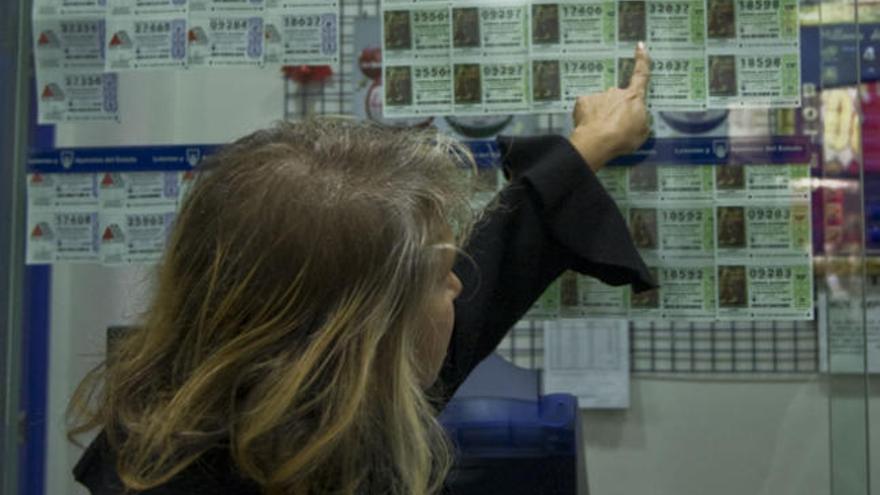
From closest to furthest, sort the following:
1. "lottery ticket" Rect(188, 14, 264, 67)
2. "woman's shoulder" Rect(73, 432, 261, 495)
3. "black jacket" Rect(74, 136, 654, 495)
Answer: "woman's shoulder" Rect(73, 432, 261, 495) → "black jacket" Rect(74, 136, 654, 495) → "lottery ticket" Rect(188, 14, 264, 67)

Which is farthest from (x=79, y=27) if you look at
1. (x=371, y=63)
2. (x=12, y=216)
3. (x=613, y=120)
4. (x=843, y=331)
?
(x=843, y=331)

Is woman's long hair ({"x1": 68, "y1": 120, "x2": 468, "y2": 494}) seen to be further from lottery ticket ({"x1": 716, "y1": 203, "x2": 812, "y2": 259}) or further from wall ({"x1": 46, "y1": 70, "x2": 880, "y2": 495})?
lottery ticket ({"x1": 716, "y1": 203, "x2": 812, "y2": 259})

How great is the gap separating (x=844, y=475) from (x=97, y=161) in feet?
3.75

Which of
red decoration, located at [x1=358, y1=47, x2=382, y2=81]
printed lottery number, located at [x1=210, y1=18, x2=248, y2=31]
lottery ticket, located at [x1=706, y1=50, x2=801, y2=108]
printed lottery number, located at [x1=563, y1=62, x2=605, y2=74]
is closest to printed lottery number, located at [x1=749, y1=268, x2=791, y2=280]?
lottery ticket, located at [x1=706, y1=50, x2=801, y2=108]

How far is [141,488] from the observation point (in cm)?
93

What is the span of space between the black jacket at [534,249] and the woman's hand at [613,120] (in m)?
0.05

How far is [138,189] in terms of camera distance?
168 cm

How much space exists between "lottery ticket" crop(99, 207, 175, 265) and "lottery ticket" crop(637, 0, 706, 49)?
28.8 inches

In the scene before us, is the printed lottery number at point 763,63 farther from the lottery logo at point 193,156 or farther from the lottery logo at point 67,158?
the lottery logo at point 67,158

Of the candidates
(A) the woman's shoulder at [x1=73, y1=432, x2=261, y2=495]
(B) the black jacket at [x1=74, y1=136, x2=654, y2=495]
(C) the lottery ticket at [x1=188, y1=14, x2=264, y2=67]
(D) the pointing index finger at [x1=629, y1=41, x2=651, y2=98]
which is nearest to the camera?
(A) the woman's shoulder at [x1=73, y1=432, x2=261, y2=495]

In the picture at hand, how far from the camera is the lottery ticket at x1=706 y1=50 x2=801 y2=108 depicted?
61.2 inches

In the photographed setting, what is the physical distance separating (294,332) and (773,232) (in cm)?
83

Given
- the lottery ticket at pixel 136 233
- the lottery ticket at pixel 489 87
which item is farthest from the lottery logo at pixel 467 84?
the lottery ticket at pixel 136 233

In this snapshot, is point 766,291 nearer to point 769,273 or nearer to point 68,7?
point 769,273
